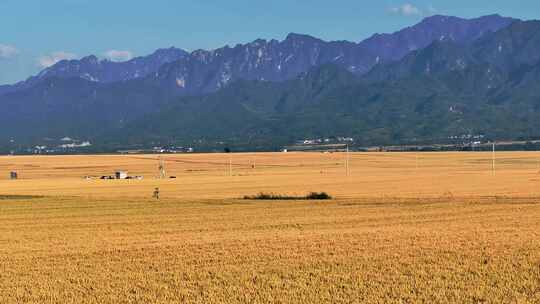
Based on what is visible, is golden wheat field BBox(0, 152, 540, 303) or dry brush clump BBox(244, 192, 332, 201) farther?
dry brush clump BBox(244, 192, 332, 201)

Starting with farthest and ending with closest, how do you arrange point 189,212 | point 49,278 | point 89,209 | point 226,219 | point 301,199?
point 301,199 → point 89,209 → point 189,212 → point 226,219 → point 49,278

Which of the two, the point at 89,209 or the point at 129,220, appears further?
the point at 89,209

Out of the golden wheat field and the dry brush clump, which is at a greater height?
the golden wheat field

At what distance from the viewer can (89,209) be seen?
52062 millimetres

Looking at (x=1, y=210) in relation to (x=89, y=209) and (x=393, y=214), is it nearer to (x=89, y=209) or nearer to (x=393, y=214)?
(x=89, y=209)

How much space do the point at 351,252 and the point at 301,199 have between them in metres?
35.0

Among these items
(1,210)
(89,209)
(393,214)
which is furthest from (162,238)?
(1,210)

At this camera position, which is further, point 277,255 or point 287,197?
point 287,197

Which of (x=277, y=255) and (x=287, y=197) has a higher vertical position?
(x=277, y=255)

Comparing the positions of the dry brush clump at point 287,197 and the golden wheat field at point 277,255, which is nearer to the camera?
the golden wheat field at point 277,255

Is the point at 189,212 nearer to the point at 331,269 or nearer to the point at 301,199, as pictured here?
the point at 301,199

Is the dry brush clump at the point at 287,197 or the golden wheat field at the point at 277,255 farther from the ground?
the golden wheat field at the point at 277,255

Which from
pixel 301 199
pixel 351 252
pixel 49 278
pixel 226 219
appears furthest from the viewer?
pixel 301 199

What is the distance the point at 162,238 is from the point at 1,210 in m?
24.7
